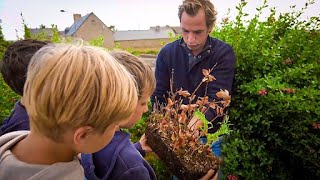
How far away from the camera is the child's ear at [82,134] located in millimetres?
1041

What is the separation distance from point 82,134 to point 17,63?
107 cm

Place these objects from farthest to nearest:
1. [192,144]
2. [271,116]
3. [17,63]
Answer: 1. [271,116]
2. [192,144]
3. [17,63]

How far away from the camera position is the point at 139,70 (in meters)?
1.60

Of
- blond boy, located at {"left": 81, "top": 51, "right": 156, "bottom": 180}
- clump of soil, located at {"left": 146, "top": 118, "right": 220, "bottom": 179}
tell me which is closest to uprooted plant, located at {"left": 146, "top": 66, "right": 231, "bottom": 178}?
clump of soil, located at {"left": 146, "top": 118, "right": 220, "bottom": 179}

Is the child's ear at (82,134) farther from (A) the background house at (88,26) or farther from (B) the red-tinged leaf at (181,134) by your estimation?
(A) the background house at (88,26)

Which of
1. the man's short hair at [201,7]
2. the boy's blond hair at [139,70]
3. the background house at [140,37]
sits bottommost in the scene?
the background house at [140,37]

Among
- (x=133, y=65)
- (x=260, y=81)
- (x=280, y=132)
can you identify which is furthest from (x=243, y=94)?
(x=133, y=65)

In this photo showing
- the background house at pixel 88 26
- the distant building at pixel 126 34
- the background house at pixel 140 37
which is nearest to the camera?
the background house at pixel 88 26

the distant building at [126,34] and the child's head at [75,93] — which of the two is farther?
the distant building at [126,34]

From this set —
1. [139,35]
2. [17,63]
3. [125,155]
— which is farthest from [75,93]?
[139,35]

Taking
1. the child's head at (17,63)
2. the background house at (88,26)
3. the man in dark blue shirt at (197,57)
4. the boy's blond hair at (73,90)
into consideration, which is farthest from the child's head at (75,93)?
the background house at (88,26)

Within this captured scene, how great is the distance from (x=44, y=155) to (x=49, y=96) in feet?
0.93

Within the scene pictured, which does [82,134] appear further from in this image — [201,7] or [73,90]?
[201,7]

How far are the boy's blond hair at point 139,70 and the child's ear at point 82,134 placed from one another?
22.3 inches
